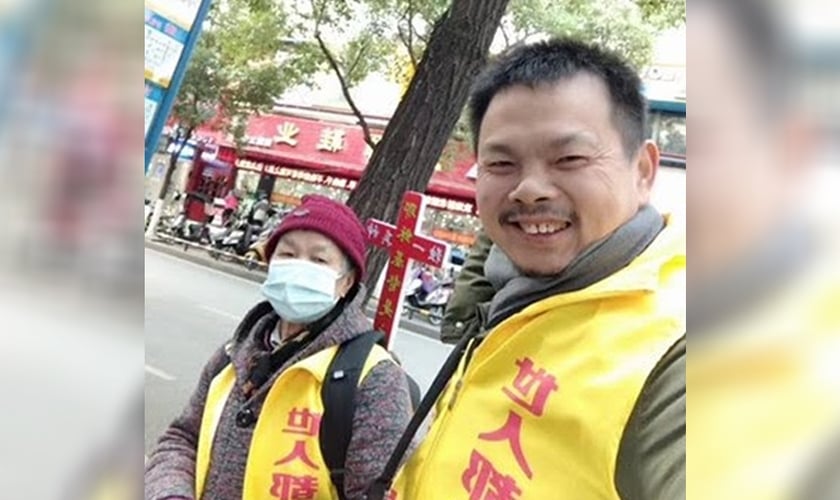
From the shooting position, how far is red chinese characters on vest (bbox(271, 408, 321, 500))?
128 cm

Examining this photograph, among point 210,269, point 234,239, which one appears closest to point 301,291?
point 210,269

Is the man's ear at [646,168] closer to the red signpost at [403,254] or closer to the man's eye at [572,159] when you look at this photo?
the man's eye at [572,159]

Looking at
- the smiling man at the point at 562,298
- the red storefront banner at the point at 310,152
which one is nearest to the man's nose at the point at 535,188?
the smiling man at the point at 562,298

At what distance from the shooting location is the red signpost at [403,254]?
2365 mm

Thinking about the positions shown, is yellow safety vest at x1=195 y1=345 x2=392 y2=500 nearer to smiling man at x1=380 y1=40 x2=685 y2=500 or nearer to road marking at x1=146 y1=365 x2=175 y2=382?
smiling man at x1=380 y1=40 x2=685 y2=500

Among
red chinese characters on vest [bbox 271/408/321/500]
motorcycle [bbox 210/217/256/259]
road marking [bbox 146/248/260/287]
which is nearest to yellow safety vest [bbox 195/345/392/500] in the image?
red chinese characters on vest [bbox 271/408/321/500]
